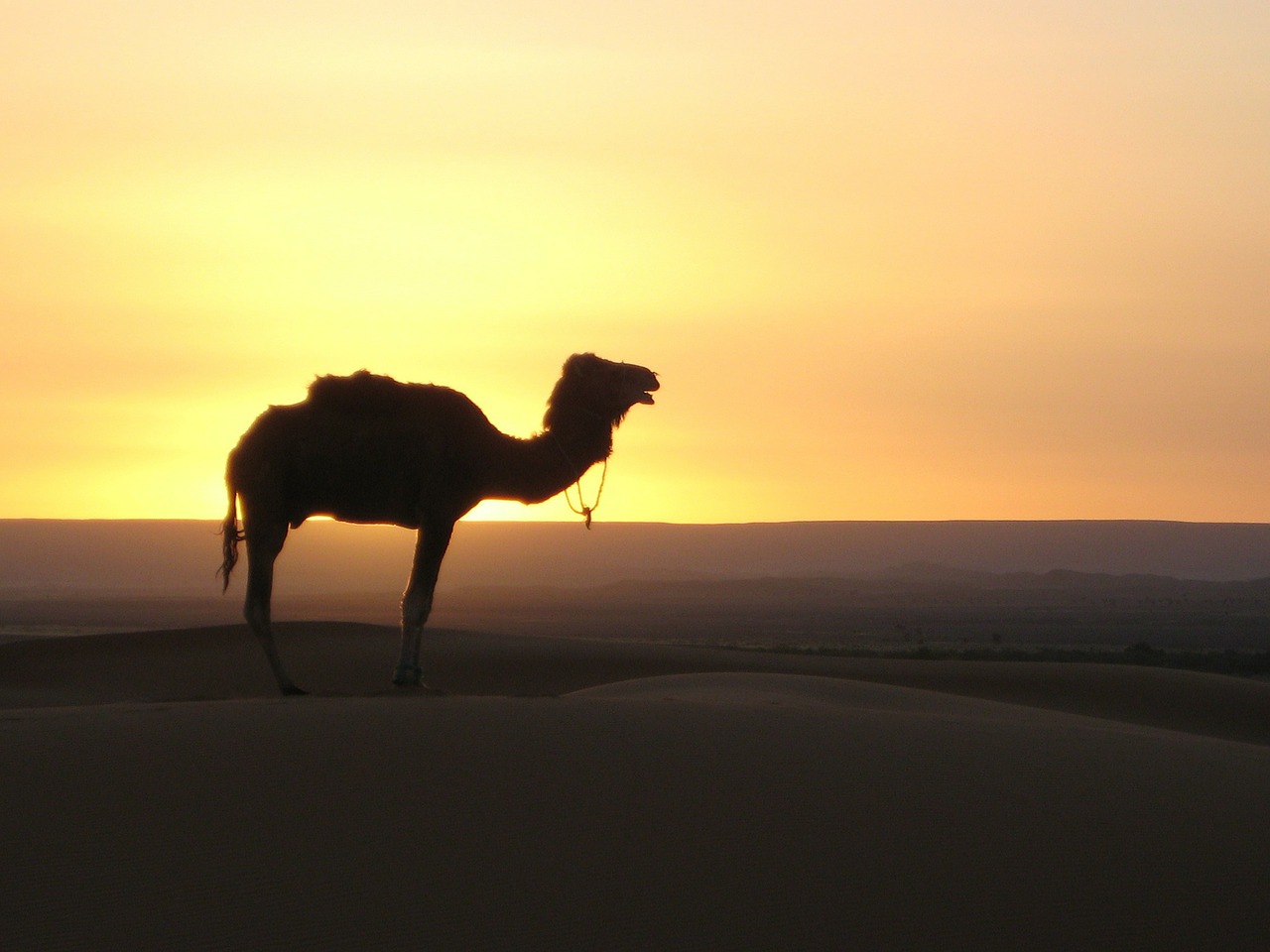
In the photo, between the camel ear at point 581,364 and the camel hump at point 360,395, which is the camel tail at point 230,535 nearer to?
the camel hump at point 360,395

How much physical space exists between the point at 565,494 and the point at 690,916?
725 centimetres

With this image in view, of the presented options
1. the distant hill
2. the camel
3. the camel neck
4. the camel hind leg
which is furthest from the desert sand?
the distant hill

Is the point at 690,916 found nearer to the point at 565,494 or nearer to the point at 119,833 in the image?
the point at 119,833

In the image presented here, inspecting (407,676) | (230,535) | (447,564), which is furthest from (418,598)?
(447,564)

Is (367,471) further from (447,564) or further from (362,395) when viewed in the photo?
(447,564)

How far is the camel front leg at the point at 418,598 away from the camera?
527 inches

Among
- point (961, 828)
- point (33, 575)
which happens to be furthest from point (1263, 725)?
point (33, 575)

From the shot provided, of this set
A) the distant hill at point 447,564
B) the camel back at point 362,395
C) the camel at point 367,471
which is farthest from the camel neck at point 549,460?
the distant hill at point 447,564

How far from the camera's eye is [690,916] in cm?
→ 771

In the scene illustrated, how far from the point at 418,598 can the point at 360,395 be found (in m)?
1.67

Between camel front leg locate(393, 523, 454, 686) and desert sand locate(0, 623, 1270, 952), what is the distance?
3.22 feet

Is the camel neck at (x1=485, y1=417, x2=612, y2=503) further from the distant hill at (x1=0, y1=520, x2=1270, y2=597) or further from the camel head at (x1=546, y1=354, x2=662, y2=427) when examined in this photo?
the distant hill at (x1=0, y1=520, x2=1270, y2=597)

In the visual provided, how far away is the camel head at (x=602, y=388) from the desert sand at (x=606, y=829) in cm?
260

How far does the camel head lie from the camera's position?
1413 centimetres
